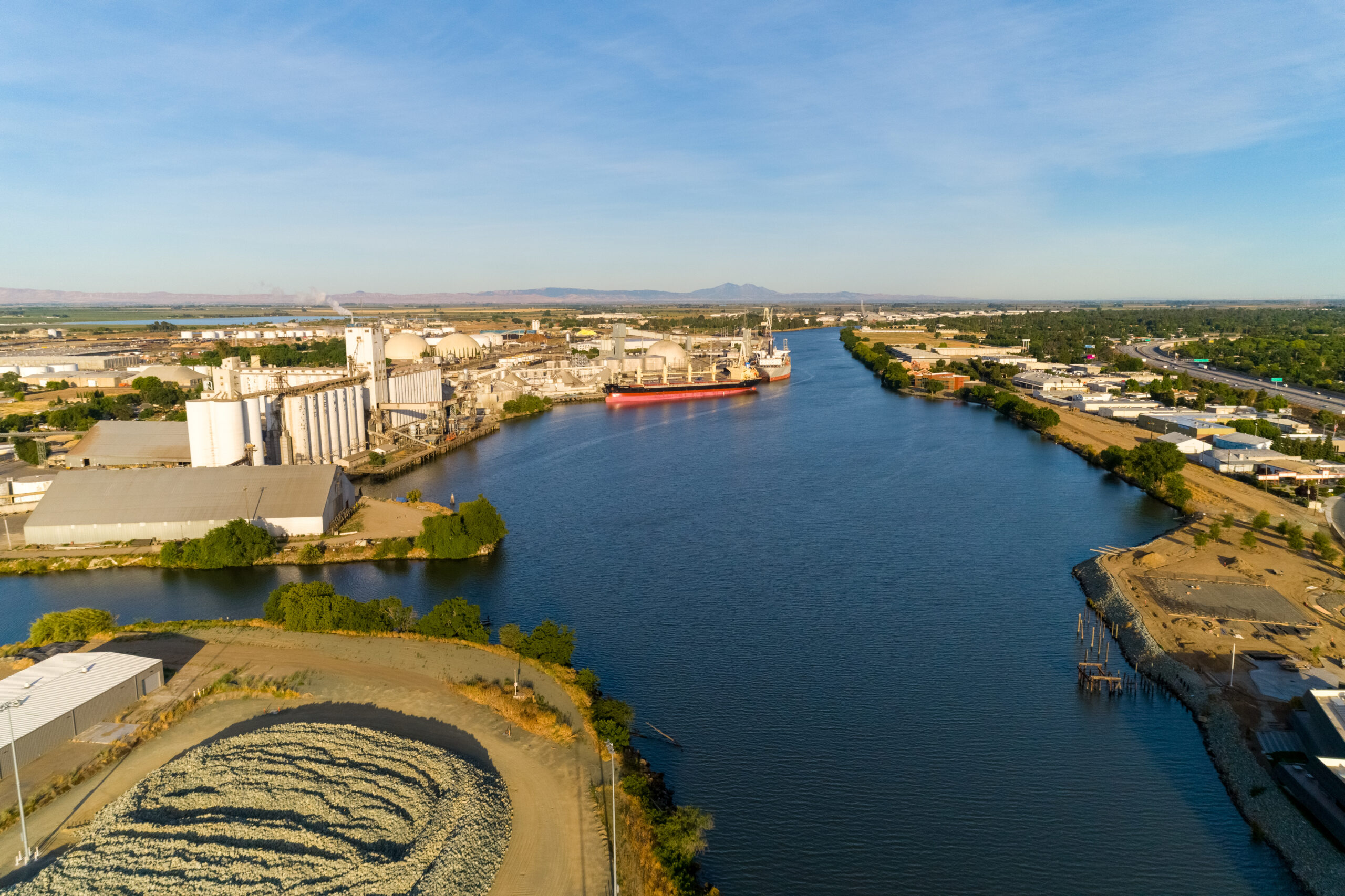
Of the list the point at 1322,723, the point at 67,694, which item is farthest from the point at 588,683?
the point at 1322,723

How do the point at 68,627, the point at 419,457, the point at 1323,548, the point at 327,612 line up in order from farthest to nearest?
the point at 419,457 < the point at 1323,548 < the point at 327,612 < the point at 68,627

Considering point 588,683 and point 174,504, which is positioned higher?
point 174,504

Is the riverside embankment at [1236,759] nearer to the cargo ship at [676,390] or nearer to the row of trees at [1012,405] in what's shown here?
the row of trees at [1012,405]

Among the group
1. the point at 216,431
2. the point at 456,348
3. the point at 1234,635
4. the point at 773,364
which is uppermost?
the point at 456,348

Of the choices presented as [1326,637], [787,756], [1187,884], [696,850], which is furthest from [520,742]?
[1326,637]

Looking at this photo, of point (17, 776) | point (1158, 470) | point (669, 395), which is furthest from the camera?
point (669, 395)

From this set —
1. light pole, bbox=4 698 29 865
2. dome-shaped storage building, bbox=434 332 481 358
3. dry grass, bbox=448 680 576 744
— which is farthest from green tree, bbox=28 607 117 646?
dome-shaped storage building, bbox=434 332 481 358

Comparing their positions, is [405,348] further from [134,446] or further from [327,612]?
[327,612]

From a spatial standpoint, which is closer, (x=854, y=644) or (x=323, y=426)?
(x=854, y=644)
